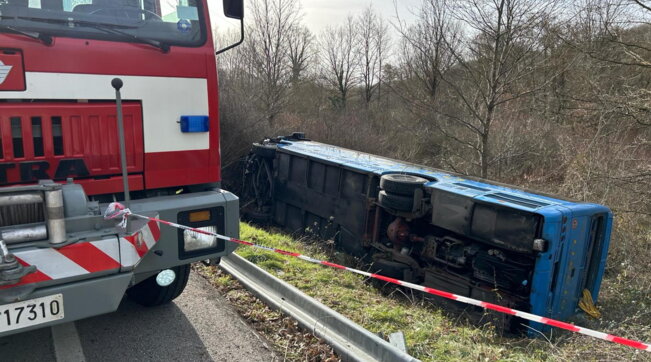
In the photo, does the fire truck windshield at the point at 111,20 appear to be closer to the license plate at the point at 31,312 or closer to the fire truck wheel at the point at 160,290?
the license plate at the point at 31,312

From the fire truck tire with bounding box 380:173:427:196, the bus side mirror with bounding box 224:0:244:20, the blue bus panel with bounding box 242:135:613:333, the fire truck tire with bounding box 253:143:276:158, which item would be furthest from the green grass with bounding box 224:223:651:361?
the fire truck tire with bounding box 253:143:276:158

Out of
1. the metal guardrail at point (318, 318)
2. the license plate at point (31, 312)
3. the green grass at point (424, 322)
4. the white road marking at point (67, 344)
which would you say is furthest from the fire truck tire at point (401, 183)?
the license plate at point (31, 312)

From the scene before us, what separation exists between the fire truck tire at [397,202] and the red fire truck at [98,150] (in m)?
2.50

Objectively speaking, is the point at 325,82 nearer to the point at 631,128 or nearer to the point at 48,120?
the point at 631,128

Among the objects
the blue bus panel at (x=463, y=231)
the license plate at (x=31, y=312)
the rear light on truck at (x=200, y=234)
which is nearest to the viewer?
the license plate at (x=31, y=312)

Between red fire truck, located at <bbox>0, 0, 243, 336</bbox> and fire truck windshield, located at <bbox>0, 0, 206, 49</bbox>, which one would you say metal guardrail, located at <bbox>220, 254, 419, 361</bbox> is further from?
fire truck windshield, located at <bbox>0, 0, 206, 49</bbox>

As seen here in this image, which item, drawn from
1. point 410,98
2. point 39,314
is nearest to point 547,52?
point 410,98

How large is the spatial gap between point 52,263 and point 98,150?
1.01 metres

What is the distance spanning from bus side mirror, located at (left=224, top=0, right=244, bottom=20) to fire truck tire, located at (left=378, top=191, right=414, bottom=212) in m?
2.91

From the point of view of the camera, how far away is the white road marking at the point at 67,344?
3379 mm

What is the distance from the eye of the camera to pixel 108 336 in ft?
12.2

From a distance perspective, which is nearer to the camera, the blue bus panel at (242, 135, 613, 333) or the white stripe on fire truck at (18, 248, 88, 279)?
the white stripe on fire truck at (18, 248, 88, 279)

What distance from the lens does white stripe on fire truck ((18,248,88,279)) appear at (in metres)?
2.51

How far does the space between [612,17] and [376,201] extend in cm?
534
